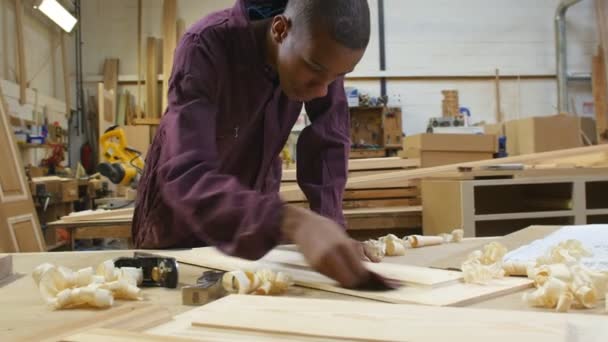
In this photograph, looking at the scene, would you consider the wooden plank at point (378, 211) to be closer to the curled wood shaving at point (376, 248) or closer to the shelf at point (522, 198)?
the shelf at point (522, 198)

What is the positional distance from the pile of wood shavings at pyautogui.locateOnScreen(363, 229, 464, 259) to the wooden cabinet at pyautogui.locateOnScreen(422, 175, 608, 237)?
49.0 inches

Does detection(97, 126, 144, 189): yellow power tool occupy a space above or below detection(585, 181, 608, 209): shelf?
above

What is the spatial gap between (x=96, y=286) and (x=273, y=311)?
1.04 feet

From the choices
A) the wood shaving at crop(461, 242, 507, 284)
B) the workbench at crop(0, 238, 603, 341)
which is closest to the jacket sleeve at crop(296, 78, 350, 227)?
the workbench at crop(0, 238, 603, 341)

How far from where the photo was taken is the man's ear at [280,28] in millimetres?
1174

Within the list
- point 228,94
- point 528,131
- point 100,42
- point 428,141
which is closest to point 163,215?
point 228,94

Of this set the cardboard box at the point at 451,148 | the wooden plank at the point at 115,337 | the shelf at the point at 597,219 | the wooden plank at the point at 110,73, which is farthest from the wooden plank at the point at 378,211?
the wooden plank at the point at 110,73

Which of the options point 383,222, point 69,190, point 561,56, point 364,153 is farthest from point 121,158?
point 561,56

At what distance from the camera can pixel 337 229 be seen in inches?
35.5

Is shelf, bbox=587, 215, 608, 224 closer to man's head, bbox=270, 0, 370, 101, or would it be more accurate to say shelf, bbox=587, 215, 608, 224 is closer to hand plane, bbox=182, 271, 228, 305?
man's head, bbox=270, 0, 370, 101

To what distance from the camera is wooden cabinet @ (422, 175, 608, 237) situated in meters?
2.79

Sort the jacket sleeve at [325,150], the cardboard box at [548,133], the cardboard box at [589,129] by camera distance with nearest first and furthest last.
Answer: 1. the jacket sleeve at [325,150]
2. the cardboard box at [548,133]
3. the cardboard box at [589,129]

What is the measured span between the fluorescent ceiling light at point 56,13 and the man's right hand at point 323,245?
16.6 feet

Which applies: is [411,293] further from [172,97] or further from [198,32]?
[198,32]
